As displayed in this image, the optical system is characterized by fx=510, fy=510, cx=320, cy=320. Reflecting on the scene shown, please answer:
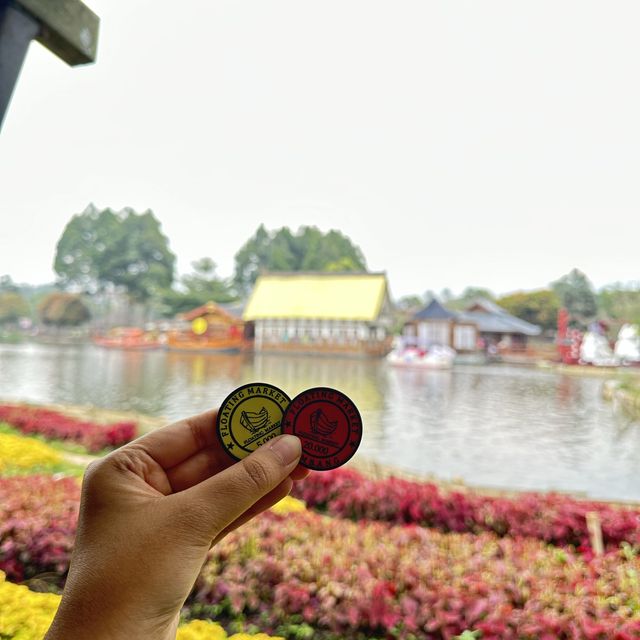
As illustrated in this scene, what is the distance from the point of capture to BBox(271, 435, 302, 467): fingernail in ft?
1.41

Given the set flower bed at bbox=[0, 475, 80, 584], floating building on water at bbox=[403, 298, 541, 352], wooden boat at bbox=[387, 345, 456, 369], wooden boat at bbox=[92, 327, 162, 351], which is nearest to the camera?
flower bed at bbox=[0, 475, 80, 584]

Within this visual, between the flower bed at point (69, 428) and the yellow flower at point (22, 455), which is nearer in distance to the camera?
the yellow flower at point (22, 455)

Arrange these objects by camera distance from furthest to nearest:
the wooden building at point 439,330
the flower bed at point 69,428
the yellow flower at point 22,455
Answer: the wooden building at point 439,330 < the flower bed at point 69,428 < the yellow flower at point 22,455

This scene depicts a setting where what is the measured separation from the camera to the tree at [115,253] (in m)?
6.64

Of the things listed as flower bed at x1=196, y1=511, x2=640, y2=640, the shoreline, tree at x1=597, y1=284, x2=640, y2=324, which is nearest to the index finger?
flower bed at x1=196, y1=511, x2=640, y2=640

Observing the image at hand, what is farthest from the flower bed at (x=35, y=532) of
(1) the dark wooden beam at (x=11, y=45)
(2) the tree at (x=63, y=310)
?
(2) the tree at (x=63, y=310)

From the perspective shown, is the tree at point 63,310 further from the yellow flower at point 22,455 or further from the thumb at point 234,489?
the thumb at point 234,489

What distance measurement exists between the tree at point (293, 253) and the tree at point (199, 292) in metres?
0.39

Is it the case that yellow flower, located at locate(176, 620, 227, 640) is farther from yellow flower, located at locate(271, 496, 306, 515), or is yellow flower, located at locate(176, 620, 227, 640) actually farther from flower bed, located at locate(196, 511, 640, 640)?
yellow flower, located at locate(271, 496, 306, 515)

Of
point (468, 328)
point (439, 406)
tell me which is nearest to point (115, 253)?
point (439, 406)

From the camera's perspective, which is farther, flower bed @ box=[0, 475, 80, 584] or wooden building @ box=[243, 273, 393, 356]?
wooden building @ box=[243, 273, 393, 356]

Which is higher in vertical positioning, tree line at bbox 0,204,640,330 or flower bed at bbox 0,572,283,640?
tree line at bbox 0,204,640,330

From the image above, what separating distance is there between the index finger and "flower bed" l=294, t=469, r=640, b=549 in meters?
1.36

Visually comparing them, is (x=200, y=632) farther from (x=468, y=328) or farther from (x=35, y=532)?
(x=468, y=328)
